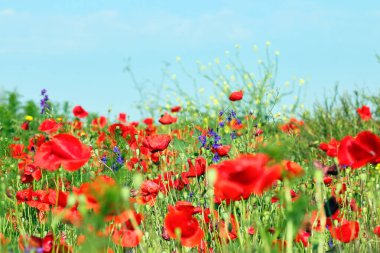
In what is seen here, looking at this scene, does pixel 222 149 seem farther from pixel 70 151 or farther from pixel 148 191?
pixel 70 151

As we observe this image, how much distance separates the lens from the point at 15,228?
122 inches

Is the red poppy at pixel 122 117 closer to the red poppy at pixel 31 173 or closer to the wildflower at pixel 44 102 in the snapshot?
the wildflower at pixel 44 102

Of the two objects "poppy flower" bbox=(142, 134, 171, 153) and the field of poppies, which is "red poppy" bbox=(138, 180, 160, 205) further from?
"poppy flower" bbox=(142, 134, 171, 153)

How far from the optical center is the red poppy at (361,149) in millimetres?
1662

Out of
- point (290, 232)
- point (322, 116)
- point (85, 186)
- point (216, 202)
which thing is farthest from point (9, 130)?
point (290, 232)

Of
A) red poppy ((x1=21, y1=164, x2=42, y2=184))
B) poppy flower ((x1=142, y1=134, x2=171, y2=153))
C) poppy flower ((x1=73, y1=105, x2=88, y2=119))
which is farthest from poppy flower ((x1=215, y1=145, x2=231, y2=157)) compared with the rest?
poppy flower ((x1=73, y1=105, x2=88, y2=119))

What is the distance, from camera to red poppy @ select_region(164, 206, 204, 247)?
166 cm

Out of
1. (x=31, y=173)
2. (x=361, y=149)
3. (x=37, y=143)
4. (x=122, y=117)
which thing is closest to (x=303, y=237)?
(x=361, y=149)

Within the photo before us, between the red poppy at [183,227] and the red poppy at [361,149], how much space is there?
44 centimetres

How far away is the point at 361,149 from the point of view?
1685 millimetres

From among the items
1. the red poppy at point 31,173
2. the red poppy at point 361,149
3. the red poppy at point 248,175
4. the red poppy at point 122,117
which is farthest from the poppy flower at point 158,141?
the red poppy at point 122,117

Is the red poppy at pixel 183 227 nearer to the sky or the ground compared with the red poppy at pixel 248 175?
nearer to the ground

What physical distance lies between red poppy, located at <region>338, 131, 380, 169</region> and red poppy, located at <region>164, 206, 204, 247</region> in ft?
1.46

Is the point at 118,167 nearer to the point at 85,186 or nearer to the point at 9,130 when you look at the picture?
the point at 85,186
